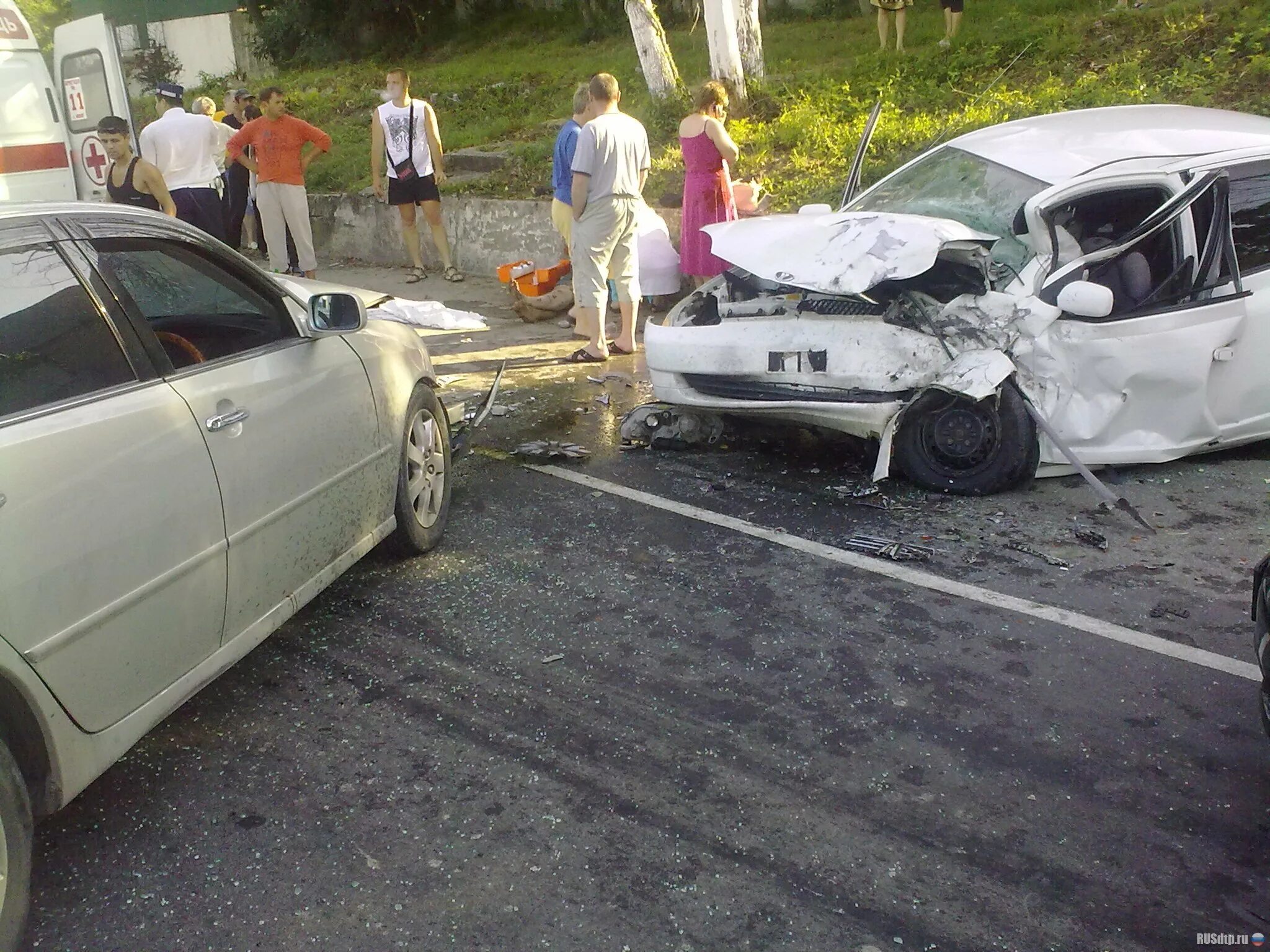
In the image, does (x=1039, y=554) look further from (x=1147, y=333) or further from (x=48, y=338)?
(x=48, y=338)

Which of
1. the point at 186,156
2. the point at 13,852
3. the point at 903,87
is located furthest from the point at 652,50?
the point at 13,852

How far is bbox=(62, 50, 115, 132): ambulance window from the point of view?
30.5ft

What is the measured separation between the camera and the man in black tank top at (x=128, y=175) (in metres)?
8.24

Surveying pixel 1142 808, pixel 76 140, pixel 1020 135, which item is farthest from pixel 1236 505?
pixel 76 140

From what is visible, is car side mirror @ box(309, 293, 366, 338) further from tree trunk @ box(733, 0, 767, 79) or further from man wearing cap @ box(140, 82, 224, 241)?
tree trunk @ box(733, 0, 767, 79)

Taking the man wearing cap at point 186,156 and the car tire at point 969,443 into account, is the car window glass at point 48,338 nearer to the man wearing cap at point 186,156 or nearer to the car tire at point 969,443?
the car tire at point 969,443

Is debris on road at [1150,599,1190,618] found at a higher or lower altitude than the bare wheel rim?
lower

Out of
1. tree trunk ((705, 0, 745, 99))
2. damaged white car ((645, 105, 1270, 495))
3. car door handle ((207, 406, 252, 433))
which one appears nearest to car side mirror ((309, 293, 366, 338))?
car door handle ((207, 406, 252, 433))

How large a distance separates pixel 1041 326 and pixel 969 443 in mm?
620

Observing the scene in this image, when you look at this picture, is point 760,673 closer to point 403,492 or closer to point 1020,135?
point 403,492

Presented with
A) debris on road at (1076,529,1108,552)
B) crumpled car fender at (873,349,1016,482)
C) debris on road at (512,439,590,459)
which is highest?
crumpled car fender at (873,349,1016,482)

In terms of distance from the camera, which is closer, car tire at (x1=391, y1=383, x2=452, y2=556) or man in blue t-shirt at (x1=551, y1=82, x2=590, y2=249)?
car tire at (x1=391, y1=383, x2=452, y2=556)

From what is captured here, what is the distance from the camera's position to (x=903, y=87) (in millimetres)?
11766

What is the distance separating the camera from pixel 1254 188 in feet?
18.2
